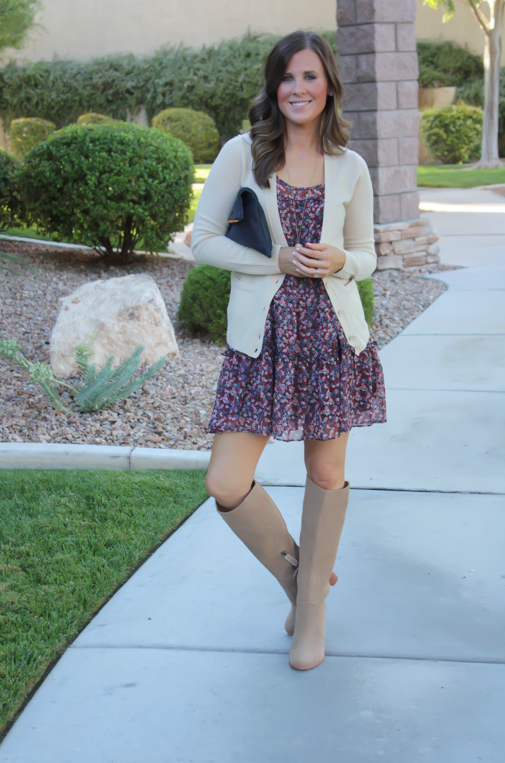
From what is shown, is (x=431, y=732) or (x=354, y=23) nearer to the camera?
(x=431, y=732)

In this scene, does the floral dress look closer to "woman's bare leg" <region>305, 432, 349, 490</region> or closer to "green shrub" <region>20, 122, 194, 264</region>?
"woman's bare leg" <region>305, 432, 349, 490</region>

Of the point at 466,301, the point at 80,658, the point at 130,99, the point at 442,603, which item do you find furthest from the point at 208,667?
the point at 130,99

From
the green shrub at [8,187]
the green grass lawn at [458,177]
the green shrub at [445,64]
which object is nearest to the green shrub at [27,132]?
the green grass lawn at [458,177]

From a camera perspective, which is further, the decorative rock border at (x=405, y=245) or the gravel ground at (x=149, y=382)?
the decorative rock border at (x=405, y=245)

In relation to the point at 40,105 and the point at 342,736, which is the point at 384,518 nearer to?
the point at 342,736

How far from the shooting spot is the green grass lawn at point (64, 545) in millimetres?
2422

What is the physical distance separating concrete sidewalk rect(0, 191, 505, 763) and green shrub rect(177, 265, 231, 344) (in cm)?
223

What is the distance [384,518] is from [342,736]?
1339 mm

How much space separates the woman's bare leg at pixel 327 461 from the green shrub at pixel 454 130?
69.2 ft

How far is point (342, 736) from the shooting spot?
2.03 m

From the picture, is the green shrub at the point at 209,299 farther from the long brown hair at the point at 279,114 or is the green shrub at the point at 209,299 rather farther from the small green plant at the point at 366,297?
the long brown hair at the point at 279,114

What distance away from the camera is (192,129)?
71.6 feet

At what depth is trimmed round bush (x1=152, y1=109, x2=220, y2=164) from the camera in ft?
71.6

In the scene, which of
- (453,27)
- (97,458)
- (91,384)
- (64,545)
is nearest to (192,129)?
(453,27)
